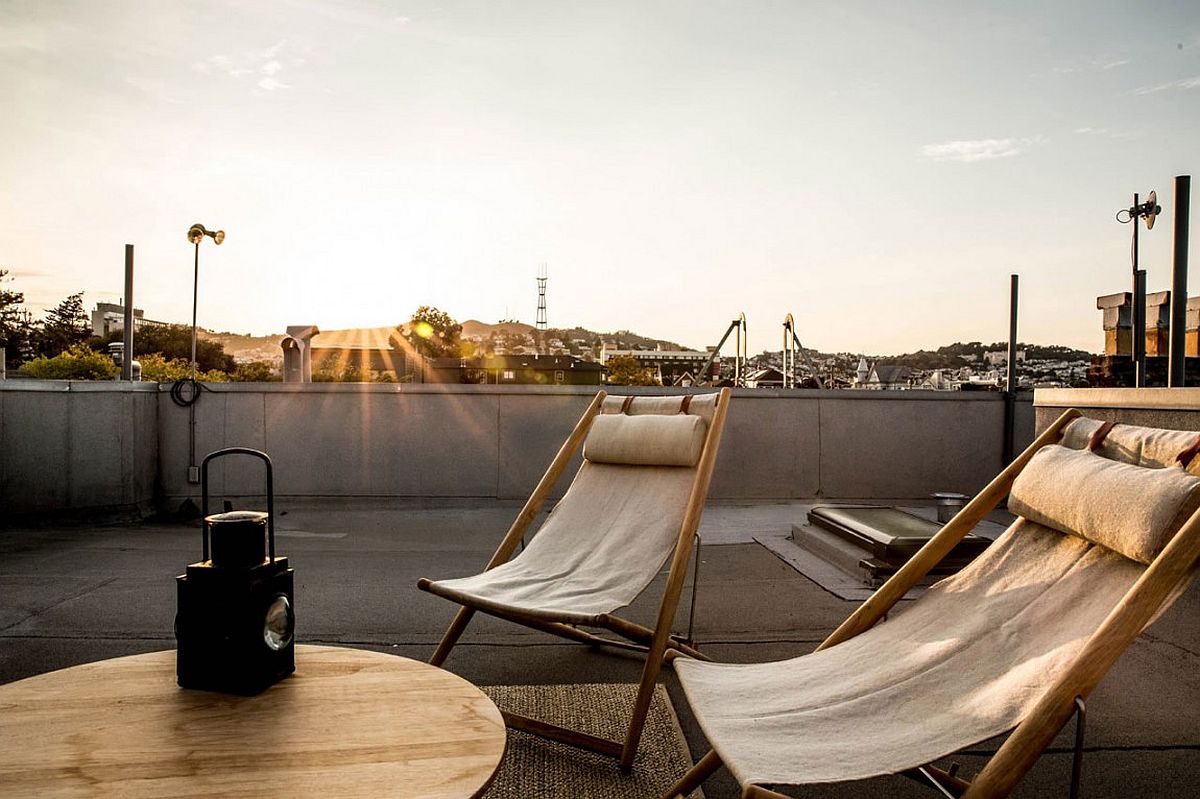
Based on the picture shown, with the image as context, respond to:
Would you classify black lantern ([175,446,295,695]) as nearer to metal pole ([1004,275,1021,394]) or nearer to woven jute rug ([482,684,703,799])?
woven jute rug ([482,684,703,799])

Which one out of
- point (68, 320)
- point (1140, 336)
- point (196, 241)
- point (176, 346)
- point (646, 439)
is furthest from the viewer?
point (176, 346)

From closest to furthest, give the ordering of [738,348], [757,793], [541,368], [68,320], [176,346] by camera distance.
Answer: [757,793] → [738,348] → [68,320] → [541,368] → [176,346]

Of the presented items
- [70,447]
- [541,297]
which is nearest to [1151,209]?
[70,447]

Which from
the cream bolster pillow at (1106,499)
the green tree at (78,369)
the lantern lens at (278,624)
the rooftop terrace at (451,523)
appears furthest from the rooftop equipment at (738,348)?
the lantern lens at (278,624)

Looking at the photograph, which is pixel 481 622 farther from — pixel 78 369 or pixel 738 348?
pixel 738 348

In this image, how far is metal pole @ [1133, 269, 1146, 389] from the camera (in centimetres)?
439

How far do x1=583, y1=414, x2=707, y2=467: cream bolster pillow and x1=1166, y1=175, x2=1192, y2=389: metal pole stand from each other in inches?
115

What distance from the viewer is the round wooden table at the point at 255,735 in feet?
3.66

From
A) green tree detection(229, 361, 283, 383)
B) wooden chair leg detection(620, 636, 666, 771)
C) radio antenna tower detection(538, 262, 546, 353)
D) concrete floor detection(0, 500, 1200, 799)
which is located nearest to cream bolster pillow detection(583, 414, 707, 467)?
concrete floor detection(0, 500, 1200, 799)

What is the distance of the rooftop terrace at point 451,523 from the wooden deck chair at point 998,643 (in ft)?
1.43

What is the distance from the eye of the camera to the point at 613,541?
2.64 metres

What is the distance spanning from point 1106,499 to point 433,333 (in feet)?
123

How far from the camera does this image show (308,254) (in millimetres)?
10234

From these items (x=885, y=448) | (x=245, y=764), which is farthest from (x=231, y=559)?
(x=885, y=448)
